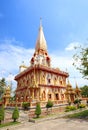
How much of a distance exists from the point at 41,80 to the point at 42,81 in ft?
1.13

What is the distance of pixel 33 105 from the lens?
66.4ft

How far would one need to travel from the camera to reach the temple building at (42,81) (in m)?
26.7

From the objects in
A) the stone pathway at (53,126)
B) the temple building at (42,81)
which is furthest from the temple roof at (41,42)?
the stone pathway at (53,126)

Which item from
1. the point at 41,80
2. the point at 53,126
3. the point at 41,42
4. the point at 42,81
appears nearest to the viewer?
the point at 53,126

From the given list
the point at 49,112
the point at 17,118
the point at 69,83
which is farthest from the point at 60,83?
the point at 17,118

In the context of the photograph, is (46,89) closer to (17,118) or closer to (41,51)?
(41,51)

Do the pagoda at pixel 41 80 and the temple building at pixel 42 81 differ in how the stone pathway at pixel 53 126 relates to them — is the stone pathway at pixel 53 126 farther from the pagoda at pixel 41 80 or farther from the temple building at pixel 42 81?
the temple building at pixel 42 81

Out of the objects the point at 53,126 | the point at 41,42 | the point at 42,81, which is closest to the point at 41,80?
the point at 42,81

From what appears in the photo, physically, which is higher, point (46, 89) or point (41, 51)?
point (41, 51)

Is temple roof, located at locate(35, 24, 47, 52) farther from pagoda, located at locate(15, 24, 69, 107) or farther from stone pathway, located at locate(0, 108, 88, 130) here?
stone pathway, located at locate(0, 108, 88, 130)

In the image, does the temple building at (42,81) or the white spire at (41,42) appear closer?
the temple building at (42,81)

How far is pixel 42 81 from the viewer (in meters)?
28.7

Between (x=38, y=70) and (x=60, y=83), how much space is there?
7393 millimetres

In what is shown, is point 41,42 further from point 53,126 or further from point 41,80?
point 53,126
